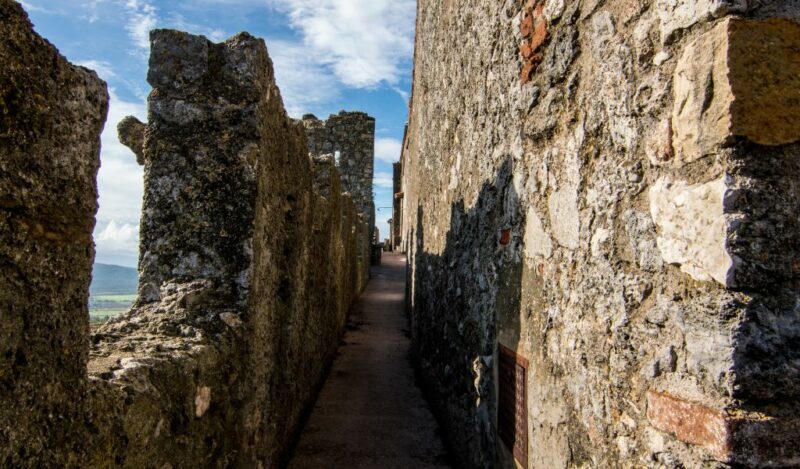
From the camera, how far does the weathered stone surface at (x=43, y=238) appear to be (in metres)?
0.89

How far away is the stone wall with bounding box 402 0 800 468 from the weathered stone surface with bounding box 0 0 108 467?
1.27 m

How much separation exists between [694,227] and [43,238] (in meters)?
1.31

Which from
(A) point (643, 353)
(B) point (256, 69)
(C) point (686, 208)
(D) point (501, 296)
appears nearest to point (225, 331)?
(B) point (256, 69)

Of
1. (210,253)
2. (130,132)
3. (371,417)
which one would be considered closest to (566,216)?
(210,253)

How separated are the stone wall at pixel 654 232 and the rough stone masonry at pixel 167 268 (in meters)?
1.13

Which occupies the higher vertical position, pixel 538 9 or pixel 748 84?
pixel 538 9

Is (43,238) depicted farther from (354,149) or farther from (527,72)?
(354,149)

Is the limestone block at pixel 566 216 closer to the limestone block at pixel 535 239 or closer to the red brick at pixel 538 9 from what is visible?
the limestone block at pixel 535 239

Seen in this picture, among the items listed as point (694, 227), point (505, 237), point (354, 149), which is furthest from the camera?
point (354, 149)

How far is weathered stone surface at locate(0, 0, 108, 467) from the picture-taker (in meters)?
0.89

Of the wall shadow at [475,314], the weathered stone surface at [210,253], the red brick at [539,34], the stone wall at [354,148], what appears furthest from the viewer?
the stone wall at [354,148]

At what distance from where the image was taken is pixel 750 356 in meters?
1.12

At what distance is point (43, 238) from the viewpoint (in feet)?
3.22

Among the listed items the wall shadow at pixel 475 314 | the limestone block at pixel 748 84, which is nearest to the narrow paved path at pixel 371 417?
the wall shadow at pixel 475 314
